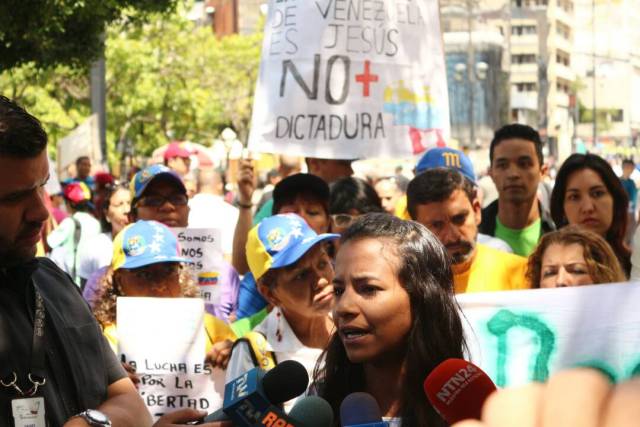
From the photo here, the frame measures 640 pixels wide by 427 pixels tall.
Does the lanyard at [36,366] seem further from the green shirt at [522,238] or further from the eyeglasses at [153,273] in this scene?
the green shirt at [522,238]

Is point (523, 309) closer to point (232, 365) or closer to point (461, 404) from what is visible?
point (461, 404)

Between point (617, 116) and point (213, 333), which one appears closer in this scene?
point (213, 333)

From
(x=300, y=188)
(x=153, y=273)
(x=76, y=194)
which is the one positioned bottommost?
(x=153, y=273)

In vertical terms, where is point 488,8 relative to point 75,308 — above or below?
above

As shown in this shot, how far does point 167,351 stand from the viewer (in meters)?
4.91

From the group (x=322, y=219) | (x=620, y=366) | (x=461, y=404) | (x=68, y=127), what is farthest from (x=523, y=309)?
(x=68, y=127)

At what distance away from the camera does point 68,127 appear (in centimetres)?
4319

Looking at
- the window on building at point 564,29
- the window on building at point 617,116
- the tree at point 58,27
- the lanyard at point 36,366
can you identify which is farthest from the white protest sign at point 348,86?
the tree at point 58,27

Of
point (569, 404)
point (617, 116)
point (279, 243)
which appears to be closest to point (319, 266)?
point (279, 243)

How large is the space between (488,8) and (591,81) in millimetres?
4761

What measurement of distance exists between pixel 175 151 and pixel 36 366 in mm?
9010

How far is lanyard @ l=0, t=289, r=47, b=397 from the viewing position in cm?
287

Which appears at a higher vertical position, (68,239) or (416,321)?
(416,321)

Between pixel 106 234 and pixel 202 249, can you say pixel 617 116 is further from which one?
pixel 202 249
